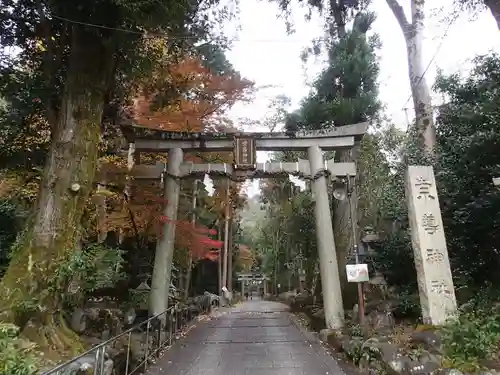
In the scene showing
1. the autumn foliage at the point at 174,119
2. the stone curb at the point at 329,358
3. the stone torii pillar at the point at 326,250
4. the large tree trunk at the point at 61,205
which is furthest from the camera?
the autumn foliage at the point at 174,119

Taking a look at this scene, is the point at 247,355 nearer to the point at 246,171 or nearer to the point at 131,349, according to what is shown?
the point at 131,349

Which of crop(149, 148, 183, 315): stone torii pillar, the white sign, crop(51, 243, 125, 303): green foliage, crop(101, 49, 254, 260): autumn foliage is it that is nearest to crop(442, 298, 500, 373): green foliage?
the white sign

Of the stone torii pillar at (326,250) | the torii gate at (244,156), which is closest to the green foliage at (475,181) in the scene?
the torii gate at (244,156)

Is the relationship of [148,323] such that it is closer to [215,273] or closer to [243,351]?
[243,351]

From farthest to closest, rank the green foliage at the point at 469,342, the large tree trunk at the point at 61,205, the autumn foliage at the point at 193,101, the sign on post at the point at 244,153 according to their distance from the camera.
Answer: the autumn foliage at the point at 193,101 < the sign on post at the point at 244,153 < the large tree trunk at the point at 61,205 < the green foliage at the point at 469,342

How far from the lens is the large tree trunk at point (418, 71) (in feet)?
38.3

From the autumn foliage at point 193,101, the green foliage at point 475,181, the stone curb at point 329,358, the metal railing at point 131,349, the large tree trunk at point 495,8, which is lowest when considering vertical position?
the stone curb at point 329,358

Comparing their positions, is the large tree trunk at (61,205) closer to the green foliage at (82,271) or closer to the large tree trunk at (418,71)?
the green foliage at (82,271)

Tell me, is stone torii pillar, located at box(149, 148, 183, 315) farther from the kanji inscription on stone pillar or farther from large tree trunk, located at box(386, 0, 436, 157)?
large tree trunk, located at box(386, 0, 436, 157)

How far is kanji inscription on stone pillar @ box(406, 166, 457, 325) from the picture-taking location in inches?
259

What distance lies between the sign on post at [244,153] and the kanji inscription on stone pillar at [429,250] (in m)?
4.87

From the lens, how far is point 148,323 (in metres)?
6.70

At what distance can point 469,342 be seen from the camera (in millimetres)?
4867

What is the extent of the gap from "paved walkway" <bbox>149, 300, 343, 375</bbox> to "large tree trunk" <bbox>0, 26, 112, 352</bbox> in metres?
2.06
